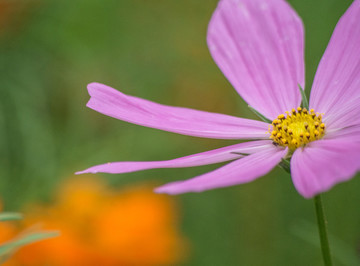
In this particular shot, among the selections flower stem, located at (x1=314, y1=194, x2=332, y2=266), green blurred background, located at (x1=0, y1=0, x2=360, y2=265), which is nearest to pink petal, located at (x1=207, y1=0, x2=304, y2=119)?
flower stem, located at (x1=314, y1=194, x2=332, y2=266)

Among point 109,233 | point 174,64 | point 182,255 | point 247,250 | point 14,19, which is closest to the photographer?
point 109,233

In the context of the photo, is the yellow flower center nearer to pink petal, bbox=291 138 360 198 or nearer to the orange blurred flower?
pink petal, bbox=291 138 360 198

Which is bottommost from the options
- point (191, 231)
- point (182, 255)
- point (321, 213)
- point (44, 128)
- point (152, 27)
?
point (321, 213)

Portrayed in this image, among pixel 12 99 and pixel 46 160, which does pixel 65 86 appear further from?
pixel 46 160

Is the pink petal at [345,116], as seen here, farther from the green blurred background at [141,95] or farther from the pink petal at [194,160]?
the green blurred background at [141,95]

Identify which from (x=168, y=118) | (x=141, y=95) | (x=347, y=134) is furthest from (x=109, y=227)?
(x=141, y=95)

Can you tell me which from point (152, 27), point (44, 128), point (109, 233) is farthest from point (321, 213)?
point (152, 27)
